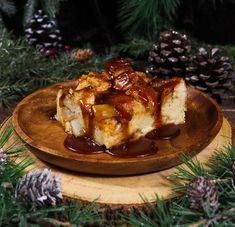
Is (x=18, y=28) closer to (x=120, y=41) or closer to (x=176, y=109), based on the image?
(x=120, y=41)

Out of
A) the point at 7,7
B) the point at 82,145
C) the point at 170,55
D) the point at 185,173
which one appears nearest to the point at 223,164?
the point at 185,173

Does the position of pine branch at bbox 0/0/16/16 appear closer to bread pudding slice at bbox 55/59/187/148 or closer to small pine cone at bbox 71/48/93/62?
small pine cone at bbox 71/48/93/62

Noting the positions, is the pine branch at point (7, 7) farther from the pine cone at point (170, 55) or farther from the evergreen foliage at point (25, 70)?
the pine cone at point (170, 55)

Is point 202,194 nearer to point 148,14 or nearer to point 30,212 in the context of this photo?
point 30,212

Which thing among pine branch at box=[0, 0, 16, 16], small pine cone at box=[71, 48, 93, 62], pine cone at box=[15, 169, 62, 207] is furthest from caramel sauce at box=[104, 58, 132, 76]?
pine branch at box=[0, 0, 16, 16]

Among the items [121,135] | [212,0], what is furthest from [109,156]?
[212,0]

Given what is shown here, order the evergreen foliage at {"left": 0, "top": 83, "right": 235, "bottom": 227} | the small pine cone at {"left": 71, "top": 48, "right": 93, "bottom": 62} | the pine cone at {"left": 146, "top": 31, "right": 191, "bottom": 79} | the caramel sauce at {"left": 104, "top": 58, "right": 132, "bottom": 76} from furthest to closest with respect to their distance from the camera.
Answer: the small pine cone at {"left": 71, "top": 48, "right": 93, "bottom": 62} < the pine cone at {"left": 146, "top": 31, "right": 191, "bottom": 79} < the caramel sauce at {"left": 104, "top": 58, "right": 132, "bottom": 76} < the evergreen foliage at {"left": 0, "top": 83, "right": 235, "bottom": 227}

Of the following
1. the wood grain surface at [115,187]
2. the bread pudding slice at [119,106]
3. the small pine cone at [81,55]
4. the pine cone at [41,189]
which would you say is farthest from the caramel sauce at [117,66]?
the small pine cone at [81,55]
